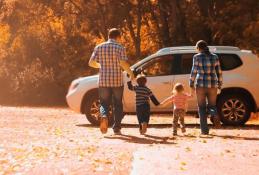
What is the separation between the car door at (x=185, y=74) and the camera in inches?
615

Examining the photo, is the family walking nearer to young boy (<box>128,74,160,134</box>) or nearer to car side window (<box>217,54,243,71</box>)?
young boy (<box>128,74,160,134</box>)

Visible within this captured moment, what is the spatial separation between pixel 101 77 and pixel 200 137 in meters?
2.19

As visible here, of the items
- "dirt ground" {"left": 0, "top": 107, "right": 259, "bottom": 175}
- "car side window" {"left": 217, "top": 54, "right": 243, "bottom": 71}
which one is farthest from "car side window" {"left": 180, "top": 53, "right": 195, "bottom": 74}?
"dirt ground" {"left": 0, "top": 107, "right": 259, "bottom": 175}

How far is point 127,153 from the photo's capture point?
9.62 meters

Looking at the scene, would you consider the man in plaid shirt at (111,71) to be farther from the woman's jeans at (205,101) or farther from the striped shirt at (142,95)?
the woman's jeans at (205,101)

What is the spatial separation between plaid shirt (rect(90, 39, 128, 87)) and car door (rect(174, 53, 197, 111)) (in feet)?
10.9

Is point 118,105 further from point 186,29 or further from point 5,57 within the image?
point 5,57

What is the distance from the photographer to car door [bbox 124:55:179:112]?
15.7 m

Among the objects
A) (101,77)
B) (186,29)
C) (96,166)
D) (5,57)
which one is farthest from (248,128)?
(5,57)

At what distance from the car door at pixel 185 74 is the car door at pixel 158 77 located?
0.54 ft

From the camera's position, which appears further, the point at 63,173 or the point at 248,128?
the point at 248,128

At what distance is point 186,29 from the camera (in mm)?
30312

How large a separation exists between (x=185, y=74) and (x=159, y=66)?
2.41 feet

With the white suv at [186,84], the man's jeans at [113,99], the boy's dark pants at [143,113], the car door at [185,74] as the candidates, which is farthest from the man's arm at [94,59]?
the car door at [185,74]
